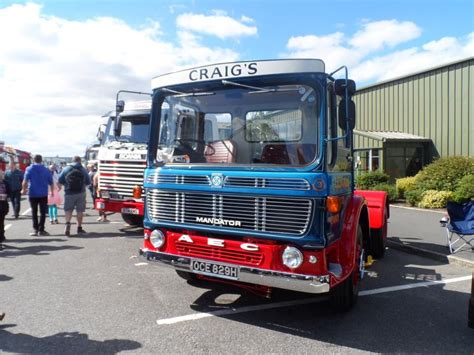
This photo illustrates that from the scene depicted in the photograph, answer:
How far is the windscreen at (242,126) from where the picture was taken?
409cm

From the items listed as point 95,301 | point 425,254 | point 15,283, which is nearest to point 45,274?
point 15,283

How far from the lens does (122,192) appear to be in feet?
29.8

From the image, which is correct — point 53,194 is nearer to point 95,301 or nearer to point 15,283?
point 15,283

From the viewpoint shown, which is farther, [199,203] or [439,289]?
[439,289]

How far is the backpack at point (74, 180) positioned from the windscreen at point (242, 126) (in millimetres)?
5017

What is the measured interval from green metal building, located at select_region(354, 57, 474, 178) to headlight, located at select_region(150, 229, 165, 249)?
16.3 metres

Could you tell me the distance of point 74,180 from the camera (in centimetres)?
907

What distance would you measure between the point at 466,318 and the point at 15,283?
5.66m

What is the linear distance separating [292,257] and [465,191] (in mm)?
11979

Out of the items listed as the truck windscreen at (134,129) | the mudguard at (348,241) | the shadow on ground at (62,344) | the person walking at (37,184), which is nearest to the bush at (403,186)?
the truck windscreen at (134,129)

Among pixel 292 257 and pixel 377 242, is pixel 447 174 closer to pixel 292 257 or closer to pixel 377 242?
pixel 377 242

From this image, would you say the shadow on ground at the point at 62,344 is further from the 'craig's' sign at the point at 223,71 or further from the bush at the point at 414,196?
the bush at the point at 414,196

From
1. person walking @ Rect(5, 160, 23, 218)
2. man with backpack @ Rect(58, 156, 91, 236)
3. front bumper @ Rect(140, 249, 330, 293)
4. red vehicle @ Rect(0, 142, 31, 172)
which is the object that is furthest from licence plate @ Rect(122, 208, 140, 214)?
A: red vehicle @ Rect(0, 142, 31, 172)

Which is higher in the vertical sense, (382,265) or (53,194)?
(53,194)
